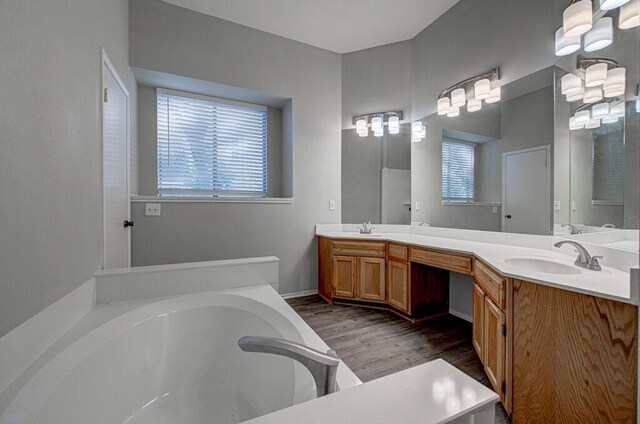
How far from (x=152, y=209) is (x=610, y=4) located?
3.34 meters

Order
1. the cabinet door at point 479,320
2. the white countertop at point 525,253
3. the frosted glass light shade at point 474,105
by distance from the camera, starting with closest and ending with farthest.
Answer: the white countertop at point 525,253 < the cabinet door at point 479,320 < the frosted glass light shade at point 474,105

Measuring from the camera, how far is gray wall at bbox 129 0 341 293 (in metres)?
2.50

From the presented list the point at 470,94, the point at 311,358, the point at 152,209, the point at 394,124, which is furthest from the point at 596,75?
the point at 152,209

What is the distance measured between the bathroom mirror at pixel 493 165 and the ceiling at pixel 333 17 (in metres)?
1.01

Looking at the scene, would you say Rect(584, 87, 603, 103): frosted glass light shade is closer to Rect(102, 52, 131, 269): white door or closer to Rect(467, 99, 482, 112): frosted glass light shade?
Rect(467, 99, 482, 112): frosted glass light shade

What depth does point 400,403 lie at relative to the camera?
59cm

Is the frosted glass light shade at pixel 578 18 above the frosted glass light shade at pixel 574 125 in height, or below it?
above

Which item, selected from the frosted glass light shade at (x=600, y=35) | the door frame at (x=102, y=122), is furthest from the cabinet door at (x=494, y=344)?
the door frame at (x=102, y=122)

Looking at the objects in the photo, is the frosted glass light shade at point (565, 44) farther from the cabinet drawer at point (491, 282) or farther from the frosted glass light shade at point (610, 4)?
the cabinet drawer at point (491, 282)

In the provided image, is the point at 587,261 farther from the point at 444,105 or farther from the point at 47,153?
the point at 47,153

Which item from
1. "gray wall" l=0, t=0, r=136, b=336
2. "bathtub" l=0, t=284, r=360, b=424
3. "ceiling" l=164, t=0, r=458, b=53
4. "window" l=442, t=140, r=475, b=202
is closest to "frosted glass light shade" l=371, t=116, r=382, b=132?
"window" l=442, t=140, r=475, b=202

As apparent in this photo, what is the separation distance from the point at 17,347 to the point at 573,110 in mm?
2902

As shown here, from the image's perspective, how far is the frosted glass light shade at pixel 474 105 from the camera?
2.45 m

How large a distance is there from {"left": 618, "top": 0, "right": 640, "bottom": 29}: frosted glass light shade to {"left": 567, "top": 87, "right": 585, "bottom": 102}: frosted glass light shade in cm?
35
